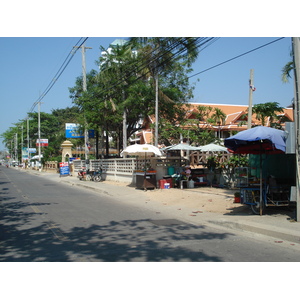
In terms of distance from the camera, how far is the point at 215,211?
38.1 feet

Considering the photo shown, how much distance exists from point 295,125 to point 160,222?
4.63 meters

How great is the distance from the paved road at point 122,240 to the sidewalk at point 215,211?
1.12 feet

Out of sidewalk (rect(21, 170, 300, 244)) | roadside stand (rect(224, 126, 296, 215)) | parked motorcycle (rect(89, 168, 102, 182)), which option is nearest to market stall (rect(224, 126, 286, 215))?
roadside stand (rect(224, 126, 296, 215))

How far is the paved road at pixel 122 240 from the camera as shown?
6195 mm

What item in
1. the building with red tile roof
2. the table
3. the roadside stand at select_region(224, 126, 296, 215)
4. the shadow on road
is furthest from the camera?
the building with red tile roof

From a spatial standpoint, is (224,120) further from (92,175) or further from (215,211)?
(215,211)

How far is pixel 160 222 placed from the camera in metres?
9.91

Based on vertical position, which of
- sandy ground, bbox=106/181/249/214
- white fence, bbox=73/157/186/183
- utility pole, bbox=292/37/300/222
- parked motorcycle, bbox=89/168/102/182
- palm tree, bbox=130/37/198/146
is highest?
palm tree, bbox=130/37/198/146

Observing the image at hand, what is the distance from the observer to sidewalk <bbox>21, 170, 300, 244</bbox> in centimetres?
820

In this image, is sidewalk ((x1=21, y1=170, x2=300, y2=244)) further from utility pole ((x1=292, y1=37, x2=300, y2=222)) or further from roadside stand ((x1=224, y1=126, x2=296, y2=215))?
utility pole ((x1=292, y1=37, x2=300, y2=222))

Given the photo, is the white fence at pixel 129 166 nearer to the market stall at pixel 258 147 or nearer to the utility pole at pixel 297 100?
the market stall at pixel 258 147

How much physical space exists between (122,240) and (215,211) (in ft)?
16.5

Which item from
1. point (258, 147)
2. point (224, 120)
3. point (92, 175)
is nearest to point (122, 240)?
point (258, 147)

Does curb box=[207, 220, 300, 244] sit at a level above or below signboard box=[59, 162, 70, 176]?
below
